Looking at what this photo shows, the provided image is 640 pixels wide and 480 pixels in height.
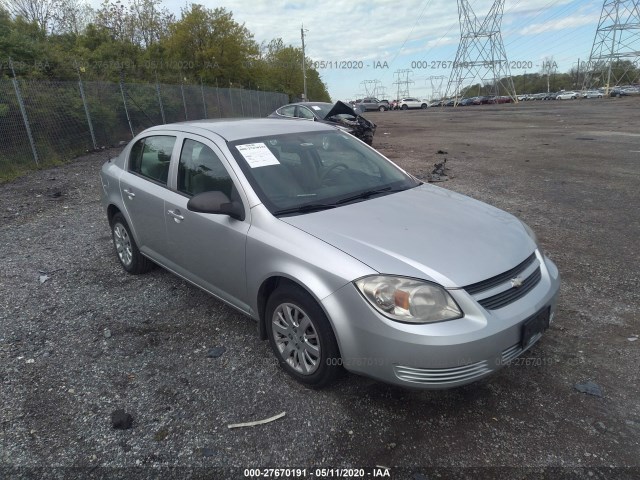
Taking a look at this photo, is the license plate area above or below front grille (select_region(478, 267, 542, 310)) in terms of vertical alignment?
below

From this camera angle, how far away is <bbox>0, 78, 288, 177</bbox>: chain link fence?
406 inches

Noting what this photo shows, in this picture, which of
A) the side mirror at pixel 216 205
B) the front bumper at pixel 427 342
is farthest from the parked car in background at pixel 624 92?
the side mirror at pixel 216 205

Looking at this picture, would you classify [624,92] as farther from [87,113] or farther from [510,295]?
[510,295]

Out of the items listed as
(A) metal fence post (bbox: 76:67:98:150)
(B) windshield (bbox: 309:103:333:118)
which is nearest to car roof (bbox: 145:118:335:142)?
(B) windshield (bbox: 309:103:333:118)

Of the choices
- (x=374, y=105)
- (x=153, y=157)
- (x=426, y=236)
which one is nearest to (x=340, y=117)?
(x=153, y=157)

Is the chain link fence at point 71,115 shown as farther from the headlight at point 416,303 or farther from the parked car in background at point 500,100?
the parked car in background at point 500,100

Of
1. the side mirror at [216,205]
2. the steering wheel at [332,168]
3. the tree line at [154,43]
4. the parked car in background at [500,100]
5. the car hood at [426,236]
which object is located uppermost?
the tree line at [154,43]

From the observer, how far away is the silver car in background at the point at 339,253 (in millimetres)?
2373

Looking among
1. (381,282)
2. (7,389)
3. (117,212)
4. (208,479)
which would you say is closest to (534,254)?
(381,282)

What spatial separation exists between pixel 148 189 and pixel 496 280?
305cm

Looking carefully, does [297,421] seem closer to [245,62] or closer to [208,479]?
[208,479]

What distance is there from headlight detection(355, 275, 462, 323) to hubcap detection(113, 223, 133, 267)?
323 centimetres

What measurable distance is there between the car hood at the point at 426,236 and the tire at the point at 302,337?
416 mm

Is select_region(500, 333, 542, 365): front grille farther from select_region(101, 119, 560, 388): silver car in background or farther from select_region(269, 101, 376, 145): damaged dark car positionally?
select_region(269, 101, 376, 145): damaged dark car
